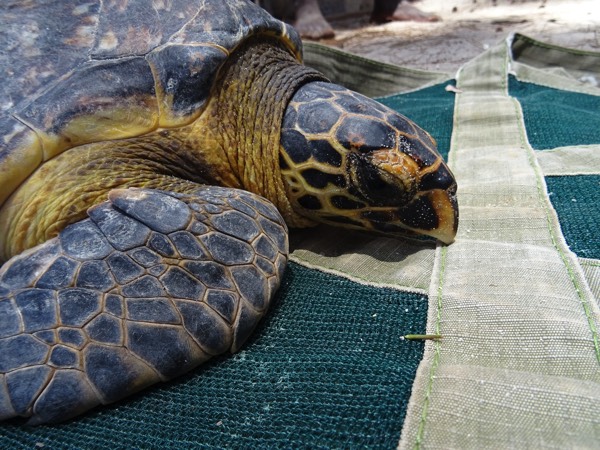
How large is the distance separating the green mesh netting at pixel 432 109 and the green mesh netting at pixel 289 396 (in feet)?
2.99

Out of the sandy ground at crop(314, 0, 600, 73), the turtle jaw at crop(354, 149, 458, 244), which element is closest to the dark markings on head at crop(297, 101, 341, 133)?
the turtle jaw at crop(354, 149, 458, 244)

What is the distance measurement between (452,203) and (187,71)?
0.68 m

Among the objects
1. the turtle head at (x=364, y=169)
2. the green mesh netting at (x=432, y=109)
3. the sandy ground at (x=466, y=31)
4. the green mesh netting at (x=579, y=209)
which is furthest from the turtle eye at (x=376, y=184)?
the sandy ground at (x=466, y=31)

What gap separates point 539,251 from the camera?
39.9 inches

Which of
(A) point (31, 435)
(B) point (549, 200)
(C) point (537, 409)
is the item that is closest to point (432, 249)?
(B) point (549, 200)

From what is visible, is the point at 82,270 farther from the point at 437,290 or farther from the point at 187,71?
the point at 437,290

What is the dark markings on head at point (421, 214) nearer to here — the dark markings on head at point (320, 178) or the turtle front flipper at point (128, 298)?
the dark markings on head at point (320, 178)

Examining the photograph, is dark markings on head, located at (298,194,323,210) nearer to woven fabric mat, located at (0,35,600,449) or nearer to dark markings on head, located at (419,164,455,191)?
woven fabric mat, located at (0,35,600,449)

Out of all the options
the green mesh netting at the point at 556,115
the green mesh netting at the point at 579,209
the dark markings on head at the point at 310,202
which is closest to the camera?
the green mesh netting at the point at 579,209

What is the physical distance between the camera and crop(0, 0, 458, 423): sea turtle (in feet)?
2.54

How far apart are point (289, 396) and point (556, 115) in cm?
156

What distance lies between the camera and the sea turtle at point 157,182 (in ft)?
2.54

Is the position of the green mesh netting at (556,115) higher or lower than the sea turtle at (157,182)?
lower

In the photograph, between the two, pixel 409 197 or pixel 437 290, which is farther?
pixel 409 197
